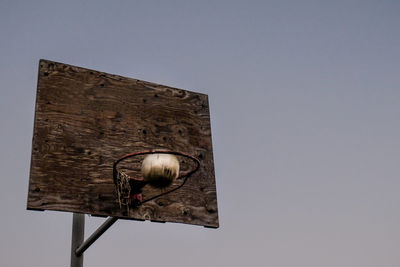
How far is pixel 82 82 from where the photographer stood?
5004mm

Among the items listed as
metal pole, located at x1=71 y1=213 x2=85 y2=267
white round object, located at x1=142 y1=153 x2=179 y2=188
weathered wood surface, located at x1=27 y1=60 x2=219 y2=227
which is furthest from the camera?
metal pole, located at x1=71 y1=213 x2=85 y2=267

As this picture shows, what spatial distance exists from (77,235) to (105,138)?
1074 mm

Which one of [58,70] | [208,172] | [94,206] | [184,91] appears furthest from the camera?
[184,91]

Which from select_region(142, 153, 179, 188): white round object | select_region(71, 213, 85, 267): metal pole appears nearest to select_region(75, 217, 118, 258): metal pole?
select_region(71, 213, 85, 267): metal pole

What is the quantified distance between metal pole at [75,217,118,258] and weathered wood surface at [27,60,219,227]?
0.08 m

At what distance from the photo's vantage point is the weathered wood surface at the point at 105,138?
14.5 ft

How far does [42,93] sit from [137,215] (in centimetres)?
138

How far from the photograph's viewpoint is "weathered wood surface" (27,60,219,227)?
4.43 metres

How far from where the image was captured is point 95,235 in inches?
184

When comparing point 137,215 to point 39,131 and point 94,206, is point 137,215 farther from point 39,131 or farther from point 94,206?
point 39,131

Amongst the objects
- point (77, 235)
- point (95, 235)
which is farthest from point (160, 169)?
point (77, 235)

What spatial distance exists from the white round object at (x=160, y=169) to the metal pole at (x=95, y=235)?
1.95 ft

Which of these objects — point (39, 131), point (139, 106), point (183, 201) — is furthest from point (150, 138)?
point (39, 131)

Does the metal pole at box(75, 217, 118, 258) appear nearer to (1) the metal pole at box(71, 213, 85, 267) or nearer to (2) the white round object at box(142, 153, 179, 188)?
(1) the metal pole at box(71, 213, 85, 267)
